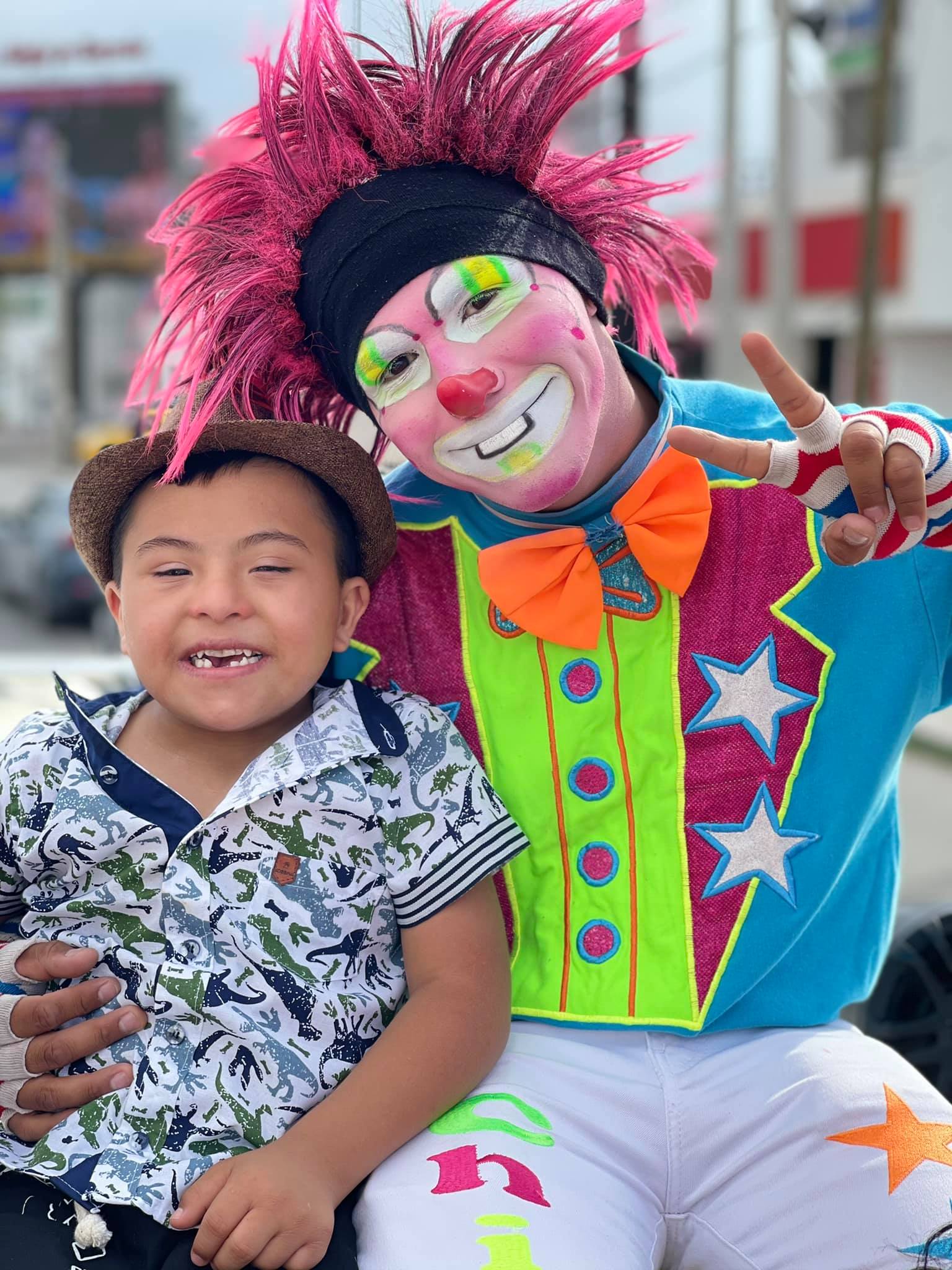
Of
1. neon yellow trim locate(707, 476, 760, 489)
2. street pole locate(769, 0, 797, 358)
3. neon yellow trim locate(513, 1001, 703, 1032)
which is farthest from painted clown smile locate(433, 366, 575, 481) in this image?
street pole locate(769, 0, 797, 358)

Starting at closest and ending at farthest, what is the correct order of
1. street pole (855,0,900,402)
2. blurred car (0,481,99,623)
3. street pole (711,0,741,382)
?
street pole (855,0,900,402) < street pole (711,0,741,382) < blurred car (0,481,99,623)

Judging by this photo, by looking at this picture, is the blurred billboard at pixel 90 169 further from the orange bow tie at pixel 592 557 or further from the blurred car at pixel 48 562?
the orange bow tie at pixel 592 557

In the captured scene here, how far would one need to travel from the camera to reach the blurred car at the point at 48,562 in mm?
9195

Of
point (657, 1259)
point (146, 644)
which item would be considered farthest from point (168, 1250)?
point (146, 644)

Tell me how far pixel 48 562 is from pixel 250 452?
814 centimetres

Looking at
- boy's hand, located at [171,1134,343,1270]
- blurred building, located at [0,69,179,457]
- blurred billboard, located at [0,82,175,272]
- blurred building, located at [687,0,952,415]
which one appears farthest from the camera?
blurred billboard, located at [0,82,175,272]

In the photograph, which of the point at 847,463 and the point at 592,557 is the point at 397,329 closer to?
the point at 592,557

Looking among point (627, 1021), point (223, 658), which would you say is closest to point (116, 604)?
point (223, 658)

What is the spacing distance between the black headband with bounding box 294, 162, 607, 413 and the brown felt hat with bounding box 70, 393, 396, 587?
A: 0.11 meters

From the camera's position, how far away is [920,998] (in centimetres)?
200

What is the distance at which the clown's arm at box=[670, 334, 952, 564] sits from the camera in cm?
131

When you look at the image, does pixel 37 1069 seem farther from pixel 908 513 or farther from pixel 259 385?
pixel 908 513

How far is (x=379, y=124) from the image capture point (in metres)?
1.56

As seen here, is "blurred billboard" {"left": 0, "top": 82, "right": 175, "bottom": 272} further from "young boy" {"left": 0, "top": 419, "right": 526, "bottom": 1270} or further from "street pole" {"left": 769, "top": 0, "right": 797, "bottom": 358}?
"young boy" {"left": 0, "top": 419, "right": 526, "bottom": 1270}
